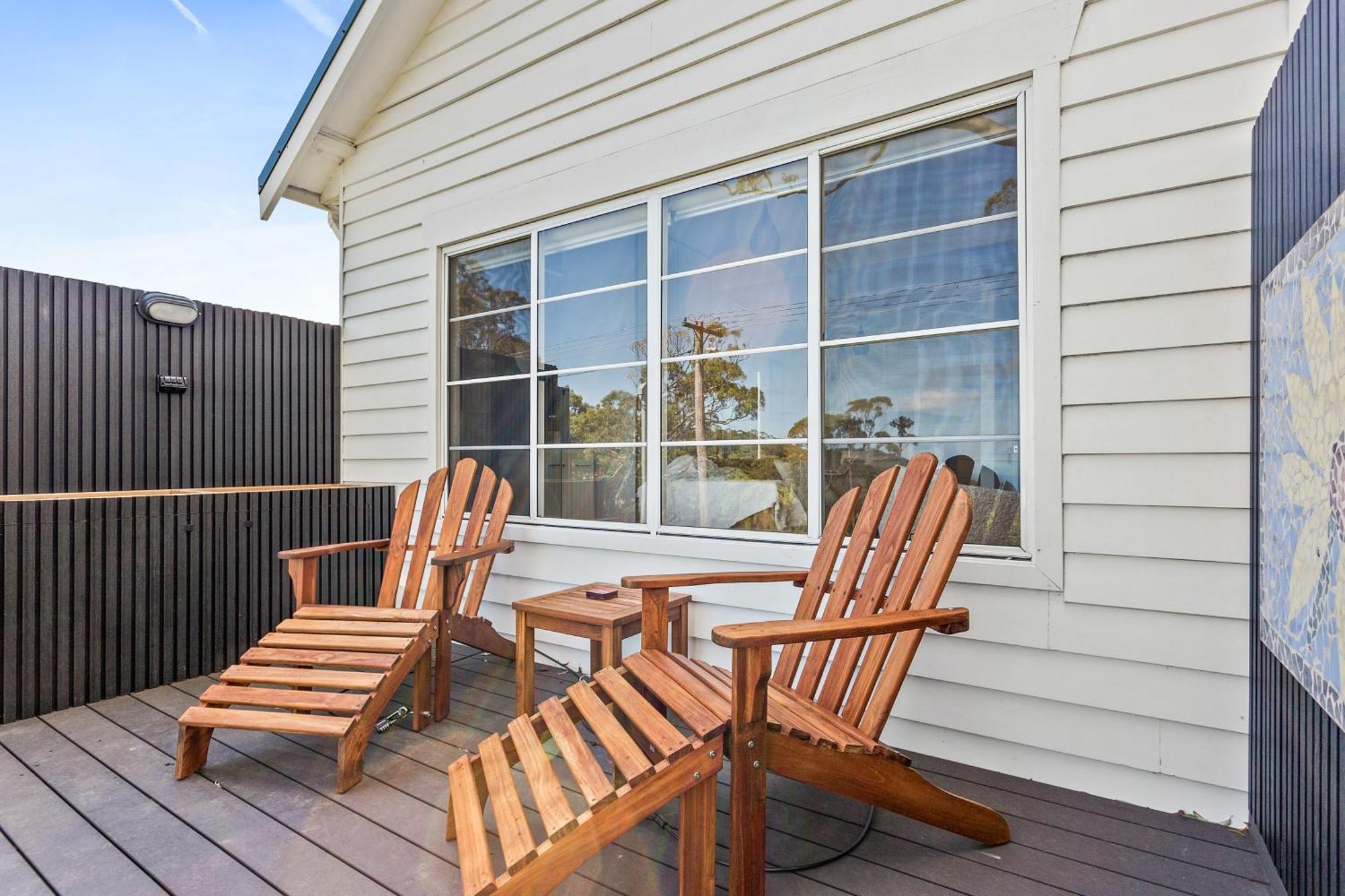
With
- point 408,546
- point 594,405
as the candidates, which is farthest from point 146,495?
point 594,405

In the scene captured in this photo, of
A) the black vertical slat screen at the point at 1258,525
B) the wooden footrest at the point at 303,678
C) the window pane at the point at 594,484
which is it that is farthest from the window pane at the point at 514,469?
the black vertical slat screen at the point at 1258,525

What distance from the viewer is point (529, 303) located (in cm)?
361

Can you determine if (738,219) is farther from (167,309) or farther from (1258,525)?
(167,309)

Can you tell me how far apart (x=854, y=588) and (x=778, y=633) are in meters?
0.73

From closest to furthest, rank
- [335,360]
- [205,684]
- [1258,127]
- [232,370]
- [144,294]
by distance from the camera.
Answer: [1258,127] < [205,684] < [144,294] < [232,370] < [335,360]

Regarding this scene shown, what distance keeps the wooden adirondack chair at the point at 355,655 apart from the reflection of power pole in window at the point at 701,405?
0.90 m

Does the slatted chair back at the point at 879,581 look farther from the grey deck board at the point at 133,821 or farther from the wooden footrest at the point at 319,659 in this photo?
the grey deck board at the point at 133,821

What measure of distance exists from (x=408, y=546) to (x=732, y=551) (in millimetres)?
1592

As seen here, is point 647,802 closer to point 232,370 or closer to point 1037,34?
point 1037,34

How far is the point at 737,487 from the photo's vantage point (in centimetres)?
283

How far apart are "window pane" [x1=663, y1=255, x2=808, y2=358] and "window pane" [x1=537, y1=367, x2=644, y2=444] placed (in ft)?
0.93

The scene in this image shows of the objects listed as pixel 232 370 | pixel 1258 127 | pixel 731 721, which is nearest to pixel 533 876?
pixel 731 721

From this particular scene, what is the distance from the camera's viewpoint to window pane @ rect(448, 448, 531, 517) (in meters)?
3.58

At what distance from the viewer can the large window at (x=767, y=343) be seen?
7.48 ft
